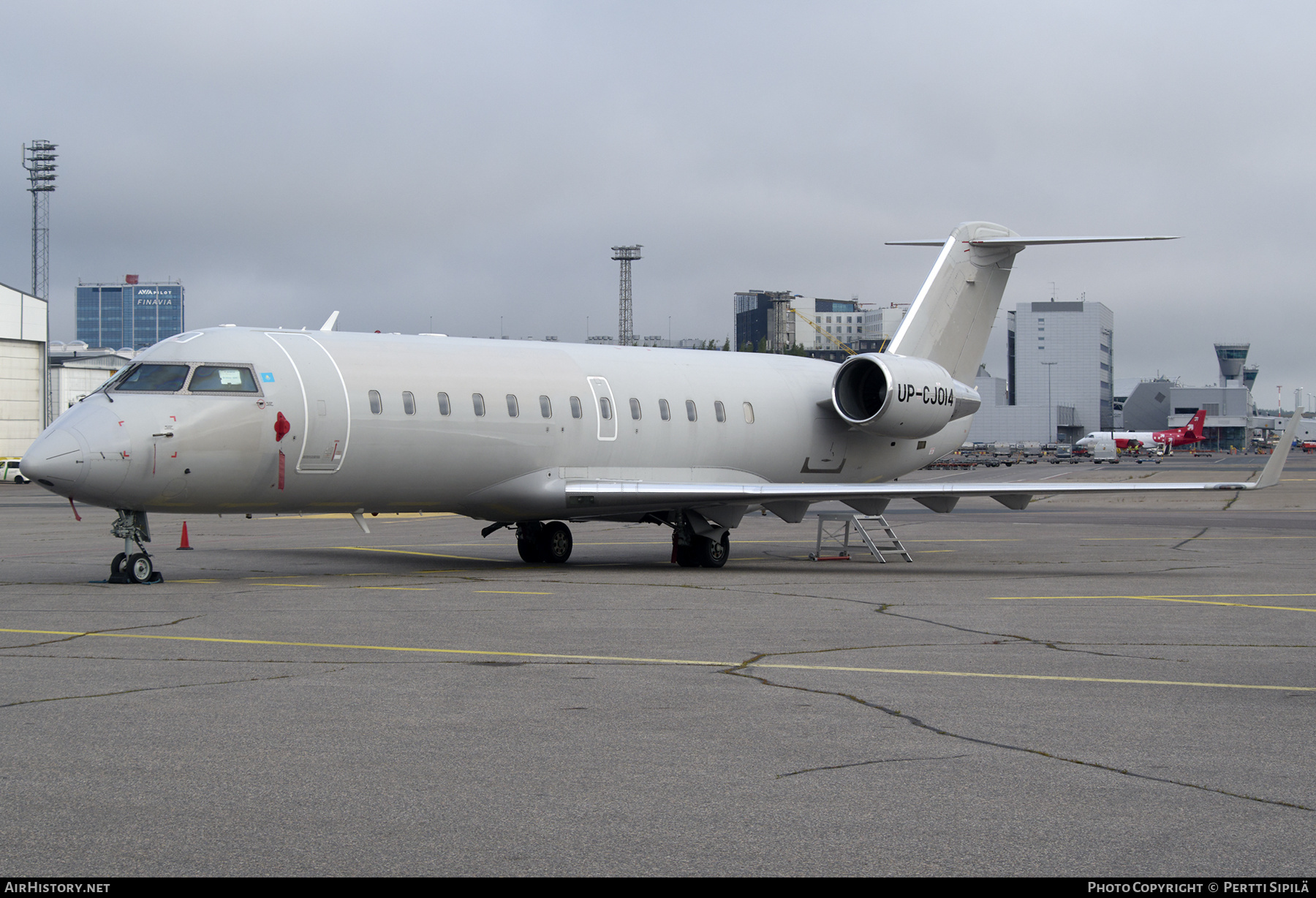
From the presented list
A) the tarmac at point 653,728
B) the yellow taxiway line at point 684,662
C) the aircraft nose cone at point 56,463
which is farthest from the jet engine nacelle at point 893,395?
the aircraft nose cone at point 56,463

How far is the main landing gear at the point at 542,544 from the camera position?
68.6 ft

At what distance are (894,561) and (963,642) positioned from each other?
10.6m

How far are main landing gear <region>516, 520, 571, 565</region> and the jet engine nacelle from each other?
5.89 m

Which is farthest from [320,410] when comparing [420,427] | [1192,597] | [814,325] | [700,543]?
[814,325]

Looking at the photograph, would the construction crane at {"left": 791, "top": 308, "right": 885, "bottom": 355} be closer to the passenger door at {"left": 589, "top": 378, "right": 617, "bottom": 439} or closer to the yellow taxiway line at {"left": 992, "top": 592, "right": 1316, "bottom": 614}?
the passenger door at {"left": 589, "top": 378, "right": 617, "bottom": 439}

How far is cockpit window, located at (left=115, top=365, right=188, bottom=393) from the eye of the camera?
16.0m

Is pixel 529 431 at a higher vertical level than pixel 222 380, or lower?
lower

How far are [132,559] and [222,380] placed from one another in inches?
102

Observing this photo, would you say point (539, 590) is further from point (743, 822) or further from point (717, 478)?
point (743, 822)

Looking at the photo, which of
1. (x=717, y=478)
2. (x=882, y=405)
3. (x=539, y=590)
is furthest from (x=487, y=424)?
(x=882, y=405)

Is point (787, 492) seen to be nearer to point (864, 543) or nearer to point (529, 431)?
Result: point (529, 431)

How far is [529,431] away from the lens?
61.9 feet

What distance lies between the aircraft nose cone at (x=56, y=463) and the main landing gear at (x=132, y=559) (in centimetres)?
122
